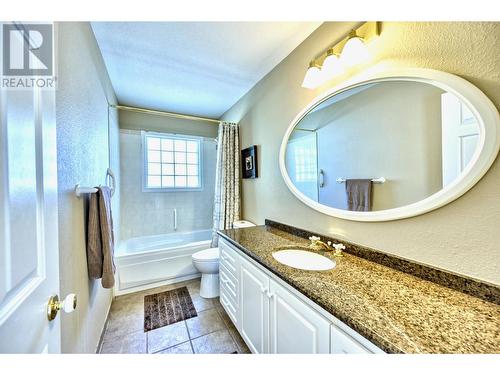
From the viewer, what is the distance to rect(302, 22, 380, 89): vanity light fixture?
108 cm

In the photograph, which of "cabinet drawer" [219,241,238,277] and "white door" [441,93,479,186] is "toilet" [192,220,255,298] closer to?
"cabinet drawer" [219,241,238,277]

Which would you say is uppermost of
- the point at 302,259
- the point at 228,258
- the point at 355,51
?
the point at 355,51

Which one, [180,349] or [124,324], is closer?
[180,349]

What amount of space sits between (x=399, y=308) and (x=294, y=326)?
47cm

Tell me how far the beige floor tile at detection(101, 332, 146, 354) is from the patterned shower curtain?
114cm

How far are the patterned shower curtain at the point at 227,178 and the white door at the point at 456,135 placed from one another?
200cm

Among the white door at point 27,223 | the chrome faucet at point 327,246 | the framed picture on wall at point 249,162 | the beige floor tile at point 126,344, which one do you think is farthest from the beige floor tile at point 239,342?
the framed picture on wall at point 249,162

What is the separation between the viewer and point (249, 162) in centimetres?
234

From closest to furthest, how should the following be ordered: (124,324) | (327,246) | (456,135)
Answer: (456,135), (327,246), (124,324)

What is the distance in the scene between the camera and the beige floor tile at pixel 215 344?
4.59 ft

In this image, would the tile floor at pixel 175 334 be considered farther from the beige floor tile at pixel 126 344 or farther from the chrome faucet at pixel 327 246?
the chrome faucet at pixel 327 246

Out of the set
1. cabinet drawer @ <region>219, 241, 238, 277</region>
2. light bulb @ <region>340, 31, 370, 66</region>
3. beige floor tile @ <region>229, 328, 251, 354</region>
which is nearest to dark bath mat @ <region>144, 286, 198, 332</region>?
beige floor tile @ <region>229, 328, 251, 354</region>

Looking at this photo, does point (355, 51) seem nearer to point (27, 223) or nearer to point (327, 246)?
point (327, 246)

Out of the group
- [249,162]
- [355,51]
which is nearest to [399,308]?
[355,51]
